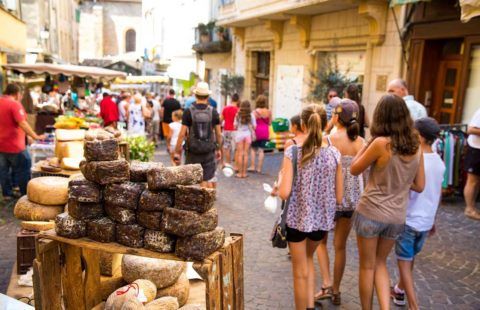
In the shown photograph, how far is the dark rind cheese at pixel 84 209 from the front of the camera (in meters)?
2.93

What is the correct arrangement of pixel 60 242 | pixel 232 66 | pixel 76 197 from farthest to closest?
pixel 232 66 → pixel 60 242 → pixel 76 197

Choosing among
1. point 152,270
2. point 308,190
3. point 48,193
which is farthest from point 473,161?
point 48,193

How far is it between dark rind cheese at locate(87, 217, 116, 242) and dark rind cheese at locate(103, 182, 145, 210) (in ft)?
0.47

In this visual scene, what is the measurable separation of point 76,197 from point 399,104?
2.53 metres

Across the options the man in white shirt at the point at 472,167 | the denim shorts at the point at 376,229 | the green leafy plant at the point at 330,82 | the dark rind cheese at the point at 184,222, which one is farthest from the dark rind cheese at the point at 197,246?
the green leafy plant at the point at 330,82

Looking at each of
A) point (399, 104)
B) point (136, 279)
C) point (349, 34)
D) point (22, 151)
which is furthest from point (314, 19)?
point (136, 279)

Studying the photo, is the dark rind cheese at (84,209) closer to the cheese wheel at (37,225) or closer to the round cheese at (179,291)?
the round cheese at (179,291)

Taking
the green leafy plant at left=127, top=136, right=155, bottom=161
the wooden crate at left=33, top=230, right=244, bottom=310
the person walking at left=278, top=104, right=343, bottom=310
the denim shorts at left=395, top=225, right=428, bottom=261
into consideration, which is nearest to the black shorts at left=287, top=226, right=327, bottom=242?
the person walking at left=278, top=104, right=343, bottom=310

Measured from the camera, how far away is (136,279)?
11.7 ft

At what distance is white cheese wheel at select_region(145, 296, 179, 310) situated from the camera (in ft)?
10.5

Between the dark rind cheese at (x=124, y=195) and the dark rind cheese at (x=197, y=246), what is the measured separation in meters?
0.43

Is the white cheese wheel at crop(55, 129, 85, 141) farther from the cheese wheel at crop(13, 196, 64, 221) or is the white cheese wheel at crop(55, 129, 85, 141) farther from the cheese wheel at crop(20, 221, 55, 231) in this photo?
the cheese wheel at crop(20, 221, 55, 231)

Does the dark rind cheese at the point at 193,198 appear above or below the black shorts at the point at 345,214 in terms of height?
above

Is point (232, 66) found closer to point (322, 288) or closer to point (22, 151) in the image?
point (22, 151)
